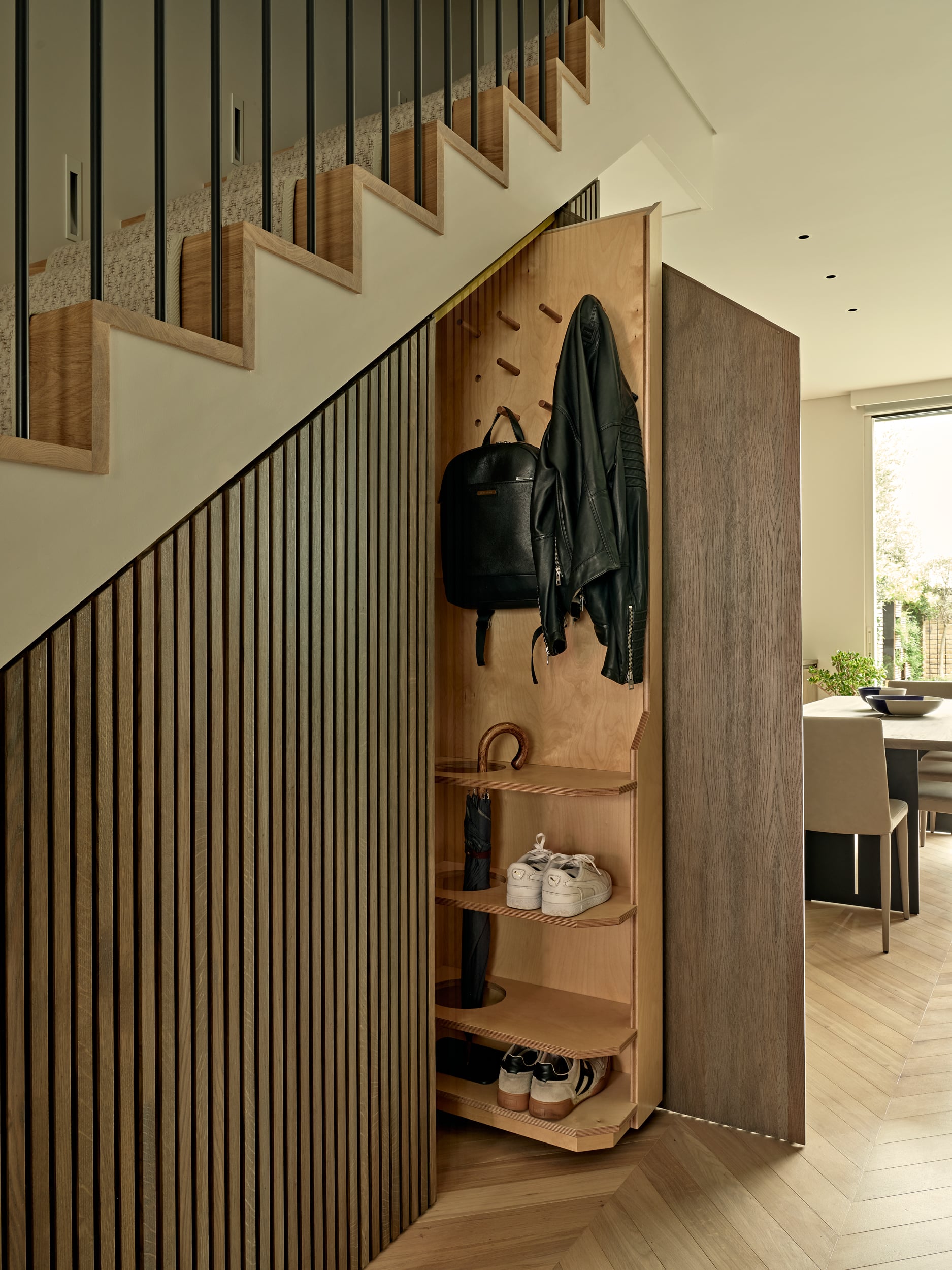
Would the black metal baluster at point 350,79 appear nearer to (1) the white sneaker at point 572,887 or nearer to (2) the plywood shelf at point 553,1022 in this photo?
(1) the white sneaker at point 572,887

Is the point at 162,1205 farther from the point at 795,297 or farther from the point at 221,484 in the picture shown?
the point at 795,297

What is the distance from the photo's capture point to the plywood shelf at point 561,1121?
2102 mm

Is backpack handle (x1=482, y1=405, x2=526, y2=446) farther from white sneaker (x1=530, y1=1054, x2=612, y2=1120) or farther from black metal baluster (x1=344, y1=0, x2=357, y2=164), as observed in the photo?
white sneaker (x1=530, y1=1054, x2=612, y2=1120)

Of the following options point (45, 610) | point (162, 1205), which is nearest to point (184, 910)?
point (162, 1205)

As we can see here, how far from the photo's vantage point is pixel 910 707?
13.6 ft

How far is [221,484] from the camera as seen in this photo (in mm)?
1355

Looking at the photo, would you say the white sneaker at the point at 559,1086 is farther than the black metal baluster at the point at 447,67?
Yes

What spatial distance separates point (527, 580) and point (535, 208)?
0.86 m

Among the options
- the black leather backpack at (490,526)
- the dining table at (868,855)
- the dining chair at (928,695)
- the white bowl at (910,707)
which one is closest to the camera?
the black leather backpack at (490,526)

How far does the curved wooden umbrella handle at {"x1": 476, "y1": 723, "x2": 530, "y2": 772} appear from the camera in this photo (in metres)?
2.35

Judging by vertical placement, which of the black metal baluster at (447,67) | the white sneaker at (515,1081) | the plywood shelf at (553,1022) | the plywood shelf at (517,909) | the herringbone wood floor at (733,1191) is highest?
the black metal baluster at (447,67)

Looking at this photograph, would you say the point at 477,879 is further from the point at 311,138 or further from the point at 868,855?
the point at 868,855

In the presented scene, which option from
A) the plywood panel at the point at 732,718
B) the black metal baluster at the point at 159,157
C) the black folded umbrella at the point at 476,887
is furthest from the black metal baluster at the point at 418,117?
the black folded umbrella at the point at 476,887

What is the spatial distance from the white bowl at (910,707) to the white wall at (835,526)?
9.81ft
